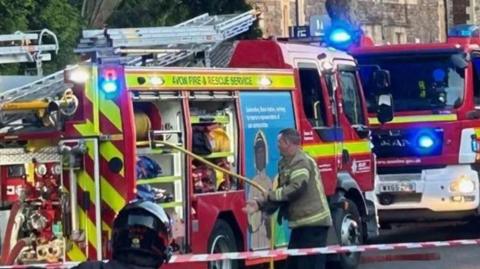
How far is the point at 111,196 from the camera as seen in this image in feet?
33.8

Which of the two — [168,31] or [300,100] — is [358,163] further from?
[168,31]

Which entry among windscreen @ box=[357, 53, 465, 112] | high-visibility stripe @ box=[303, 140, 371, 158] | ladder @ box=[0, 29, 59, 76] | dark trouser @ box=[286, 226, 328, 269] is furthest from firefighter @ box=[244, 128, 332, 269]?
windscreen @ box=[357, 53, 465, 112]

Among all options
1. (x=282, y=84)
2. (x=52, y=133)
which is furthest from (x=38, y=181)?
(x=282, y=84)

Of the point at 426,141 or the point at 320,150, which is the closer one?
the point at 320,150

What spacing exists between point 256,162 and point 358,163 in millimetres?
2501

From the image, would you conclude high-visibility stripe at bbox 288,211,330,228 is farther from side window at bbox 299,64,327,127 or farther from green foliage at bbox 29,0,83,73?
green foliage at bbox 29,0,83,73

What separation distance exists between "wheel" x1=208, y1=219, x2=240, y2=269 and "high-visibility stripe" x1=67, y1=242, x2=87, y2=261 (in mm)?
1496

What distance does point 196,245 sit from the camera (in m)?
11.1

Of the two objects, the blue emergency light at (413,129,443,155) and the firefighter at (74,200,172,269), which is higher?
the firefighter at (74,200,172,269)

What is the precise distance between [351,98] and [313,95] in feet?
3.28

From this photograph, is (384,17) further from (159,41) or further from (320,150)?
(159,41)

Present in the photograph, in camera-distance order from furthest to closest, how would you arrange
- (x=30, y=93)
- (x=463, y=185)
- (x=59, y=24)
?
(x=59, y=24)
(x=463, y=185)
(x=30, y=93)

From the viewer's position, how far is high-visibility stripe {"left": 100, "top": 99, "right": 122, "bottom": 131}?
10250 mm

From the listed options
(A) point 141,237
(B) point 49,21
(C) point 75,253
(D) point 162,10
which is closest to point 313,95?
(C) point 75,253
